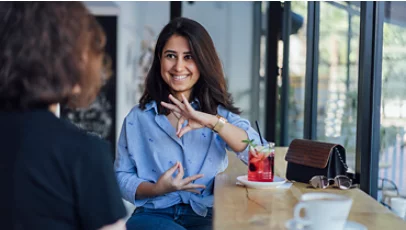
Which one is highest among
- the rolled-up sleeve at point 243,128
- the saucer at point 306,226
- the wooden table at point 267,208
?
the rolled-up sleeve at point 243,128

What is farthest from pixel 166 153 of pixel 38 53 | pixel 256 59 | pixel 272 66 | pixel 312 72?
pixel 256 59

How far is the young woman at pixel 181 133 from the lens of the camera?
1881 millimetres

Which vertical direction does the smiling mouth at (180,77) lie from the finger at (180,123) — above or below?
above

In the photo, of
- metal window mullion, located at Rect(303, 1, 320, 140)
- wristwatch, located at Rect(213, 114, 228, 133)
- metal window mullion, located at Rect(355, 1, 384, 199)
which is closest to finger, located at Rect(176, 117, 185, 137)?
wristwatch, located at Rect(213, 114, 228, 133)

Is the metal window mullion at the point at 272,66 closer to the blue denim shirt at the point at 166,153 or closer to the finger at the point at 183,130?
the blue denim shirt at the point at 166,153

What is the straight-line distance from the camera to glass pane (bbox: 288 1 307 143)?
3689 millimetres

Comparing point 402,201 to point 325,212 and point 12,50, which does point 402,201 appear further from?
point 12,50

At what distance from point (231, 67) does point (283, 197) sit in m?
5.38

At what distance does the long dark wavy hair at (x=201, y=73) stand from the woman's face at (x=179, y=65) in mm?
22

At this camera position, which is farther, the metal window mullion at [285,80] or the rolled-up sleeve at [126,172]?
the metal window mullion at [285,80]

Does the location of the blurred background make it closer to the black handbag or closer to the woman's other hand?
the black handbag

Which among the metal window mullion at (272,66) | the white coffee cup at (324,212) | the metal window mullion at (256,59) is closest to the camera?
the white coffee cup at (324,212)

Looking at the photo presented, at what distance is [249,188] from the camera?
1719 millimetres

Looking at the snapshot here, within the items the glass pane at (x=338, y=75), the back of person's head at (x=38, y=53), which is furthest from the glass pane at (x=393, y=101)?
the back of person's head at (x=38, y=53)
